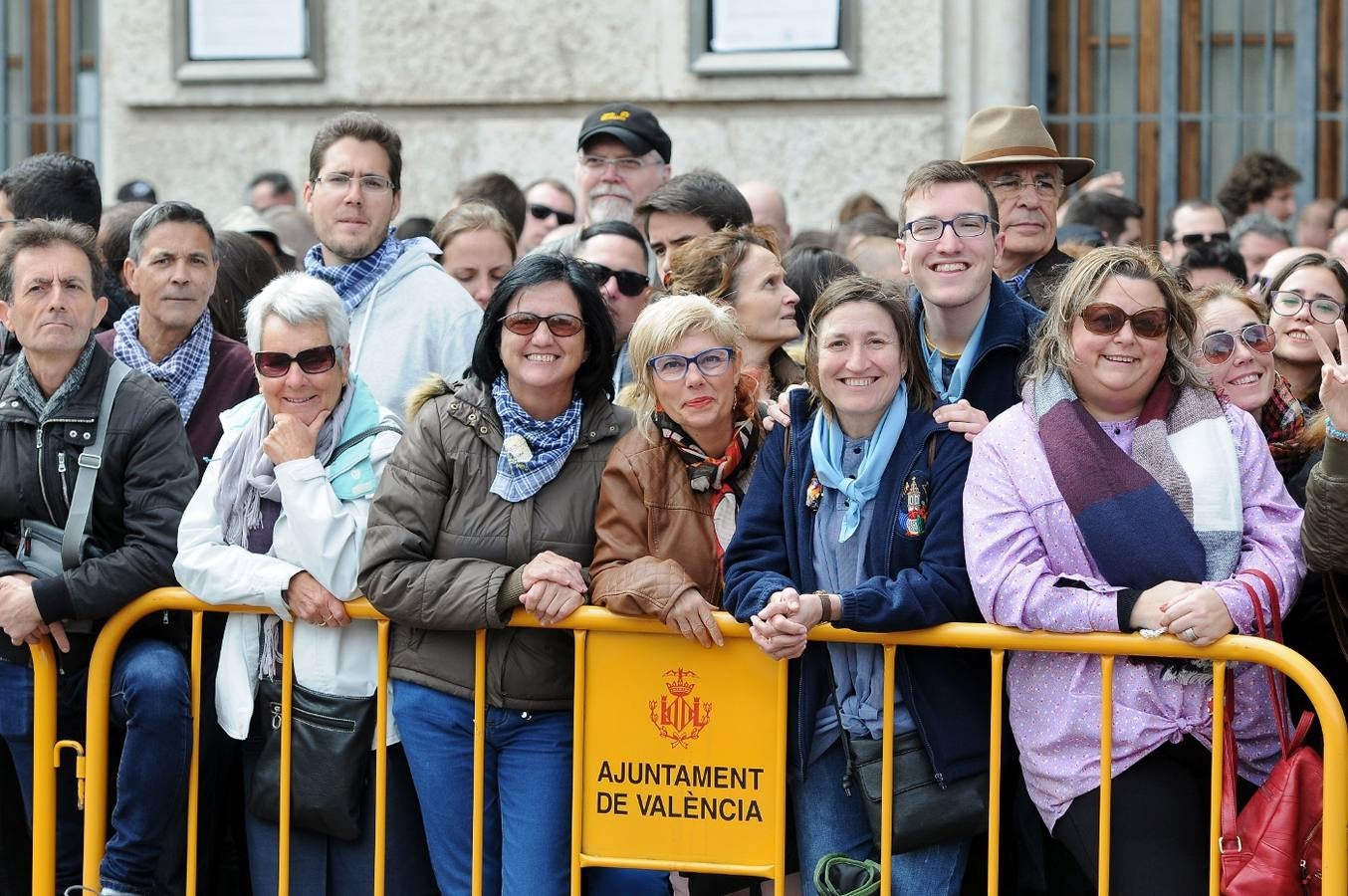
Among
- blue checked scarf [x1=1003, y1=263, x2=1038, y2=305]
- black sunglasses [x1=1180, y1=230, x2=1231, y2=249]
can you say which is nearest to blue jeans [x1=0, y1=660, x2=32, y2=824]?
blue checked scarf [x1=1003, y1=263, x2=1038, y2=305]

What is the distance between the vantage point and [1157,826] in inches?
152

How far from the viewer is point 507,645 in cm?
427

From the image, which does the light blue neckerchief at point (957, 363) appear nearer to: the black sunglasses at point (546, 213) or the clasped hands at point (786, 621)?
the clasped hands at point (786, 621)

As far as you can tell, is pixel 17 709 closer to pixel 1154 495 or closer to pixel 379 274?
pixel 379 274

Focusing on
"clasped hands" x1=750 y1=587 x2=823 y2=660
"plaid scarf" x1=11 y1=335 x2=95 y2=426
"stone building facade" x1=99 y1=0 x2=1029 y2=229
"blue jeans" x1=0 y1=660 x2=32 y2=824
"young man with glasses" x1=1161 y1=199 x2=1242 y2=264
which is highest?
"stone building facade" x1=99 y1=0 x2=1029 y2=229

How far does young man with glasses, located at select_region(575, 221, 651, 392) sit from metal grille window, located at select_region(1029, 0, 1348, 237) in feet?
16.2

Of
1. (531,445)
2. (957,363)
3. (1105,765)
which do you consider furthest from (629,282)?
(1105,765)

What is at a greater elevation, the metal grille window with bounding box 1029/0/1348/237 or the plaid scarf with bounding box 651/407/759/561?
the metal grille window with bounding box 1029/0/1348/237

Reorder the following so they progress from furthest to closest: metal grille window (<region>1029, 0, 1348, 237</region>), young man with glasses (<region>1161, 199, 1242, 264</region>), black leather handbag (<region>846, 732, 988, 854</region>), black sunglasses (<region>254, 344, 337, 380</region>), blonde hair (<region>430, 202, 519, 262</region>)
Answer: metal grille window (<region>1029, 0, 1348, 237</region>)
young man with glasses (<region>1161, 199, 1242, 264</region>)
blonde hair (<region>430, 202, 519, 262</region>)
black sunglasses (<region>254, 344, 337, 380</region>)
black leather handbag (<region>846, 732, 988, 854</region>)

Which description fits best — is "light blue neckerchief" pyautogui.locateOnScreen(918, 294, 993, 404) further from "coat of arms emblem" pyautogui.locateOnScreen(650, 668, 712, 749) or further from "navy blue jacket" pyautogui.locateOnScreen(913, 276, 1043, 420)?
"coat of arms emblem" pyautogui.locateOnScreen(650, 668, 712, 749)

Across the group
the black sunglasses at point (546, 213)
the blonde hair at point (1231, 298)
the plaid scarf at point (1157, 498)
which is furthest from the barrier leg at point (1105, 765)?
the black sunglasses at point (546, 213)

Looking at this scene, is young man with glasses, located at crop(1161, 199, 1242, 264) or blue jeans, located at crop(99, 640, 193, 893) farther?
young man with glasses, located at crop(1161, 199, 1242, 264)

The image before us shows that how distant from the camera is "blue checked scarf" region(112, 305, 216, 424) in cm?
500

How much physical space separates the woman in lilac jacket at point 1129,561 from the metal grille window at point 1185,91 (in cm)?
618
